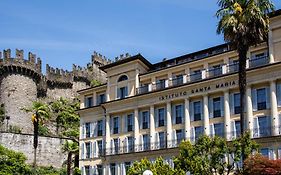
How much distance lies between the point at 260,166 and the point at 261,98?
54.3ft

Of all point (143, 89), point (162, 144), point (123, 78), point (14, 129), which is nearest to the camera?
point (162, 144)

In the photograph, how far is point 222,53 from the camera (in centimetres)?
5831

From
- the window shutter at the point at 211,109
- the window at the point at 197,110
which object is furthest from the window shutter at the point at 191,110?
the window shutter at the point at 211,109

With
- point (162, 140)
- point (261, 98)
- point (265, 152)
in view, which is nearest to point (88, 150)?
point (162, 140)

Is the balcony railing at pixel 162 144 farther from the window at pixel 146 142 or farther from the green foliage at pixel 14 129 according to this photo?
the green foliage at pixel 14 129

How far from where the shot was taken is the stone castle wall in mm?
85875

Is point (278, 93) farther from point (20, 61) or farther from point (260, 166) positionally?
point (20, 61)

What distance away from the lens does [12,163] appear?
80188 mm

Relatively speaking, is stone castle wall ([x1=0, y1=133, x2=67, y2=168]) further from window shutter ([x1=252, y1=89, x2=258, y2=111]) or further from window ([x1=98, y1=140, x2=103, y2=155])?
window shutter ([x1=252, y1=89, x2=258, y2=111])

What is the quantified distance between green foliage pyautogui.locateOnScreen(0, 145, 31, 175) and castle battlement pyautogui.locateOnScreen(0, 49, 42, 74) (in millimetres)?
22657

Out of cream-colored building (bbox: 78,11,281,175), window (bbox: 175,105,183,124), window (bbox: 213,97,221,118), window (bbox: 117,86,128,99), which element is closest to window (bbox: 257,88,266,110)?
cream-colored building (bbox: 78,11,281,175)

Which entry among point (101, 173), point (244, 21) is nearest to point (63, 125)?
point (101, 173)

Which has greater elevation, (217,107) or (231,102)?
(231,102)

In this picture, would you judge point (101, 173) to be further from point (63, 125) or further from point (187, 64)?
point (63, 125)
